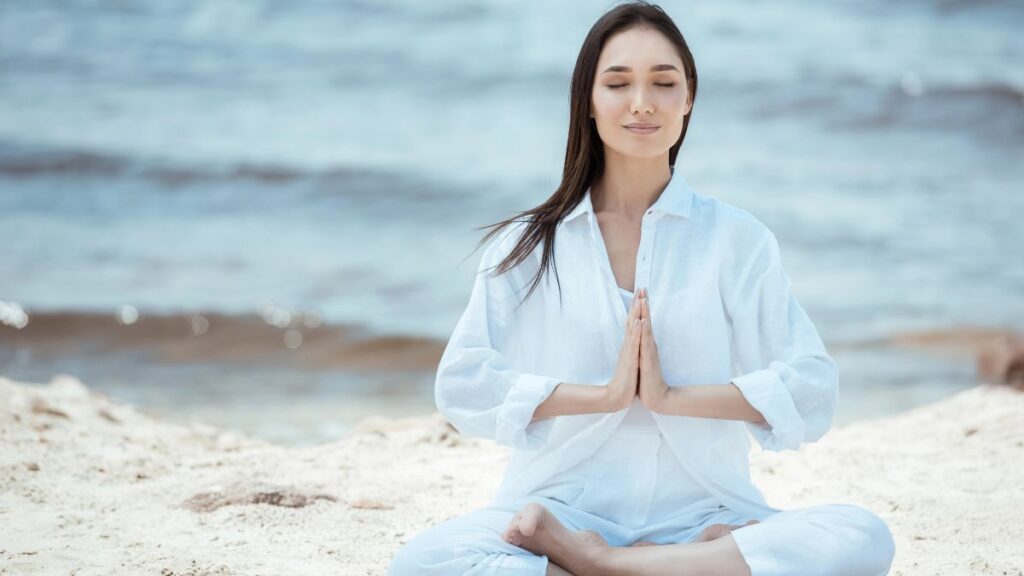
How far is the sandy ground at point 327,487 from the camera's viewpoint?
3.78 meters

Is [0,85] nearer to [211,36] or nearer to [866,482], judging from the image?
[211,36]

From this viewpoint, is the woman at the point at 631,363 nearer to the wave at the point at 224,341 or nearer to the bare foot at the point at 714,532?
the bare foot at the point at 714,532

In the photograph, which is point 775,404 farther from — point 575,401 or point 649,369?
point 575,401

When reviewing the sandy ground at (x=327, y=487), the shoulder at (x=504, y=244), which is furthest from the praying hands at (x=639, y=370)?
the sandy ground at (x=327, y=487)

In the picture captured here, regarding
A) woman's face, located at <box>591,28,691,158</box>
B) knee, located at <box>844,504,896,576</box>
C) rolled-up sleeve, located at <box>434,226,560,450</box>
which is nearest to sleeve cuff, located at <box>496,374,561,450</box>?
rolled-up sleeve, located at <box>434,226,560,450</box>

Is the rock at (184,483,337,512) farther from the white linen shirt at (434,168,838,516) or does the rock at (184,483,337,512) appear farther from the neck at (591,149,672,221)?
the neck at (591,149,672,221)

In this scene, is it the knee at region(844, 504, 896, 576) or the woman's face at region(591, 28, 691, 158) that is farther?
the woman's face at region(591, 28, 691, 158)

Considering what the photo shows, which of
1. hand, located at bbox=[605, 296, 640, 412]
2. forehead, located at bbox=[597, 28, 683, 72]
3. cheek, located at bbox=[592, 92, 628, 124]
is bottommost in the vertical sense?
hand, located at bbox=[605, 296, 640, 412]

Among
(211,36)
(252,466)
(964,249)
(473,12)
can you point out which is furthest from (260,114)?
(252,466)

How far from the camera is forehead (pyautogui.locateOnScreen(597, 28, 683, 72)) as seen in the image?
3.13 m

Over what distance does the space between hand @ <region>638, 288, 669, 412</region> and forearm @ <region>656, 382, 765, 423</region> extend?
0.06 ft

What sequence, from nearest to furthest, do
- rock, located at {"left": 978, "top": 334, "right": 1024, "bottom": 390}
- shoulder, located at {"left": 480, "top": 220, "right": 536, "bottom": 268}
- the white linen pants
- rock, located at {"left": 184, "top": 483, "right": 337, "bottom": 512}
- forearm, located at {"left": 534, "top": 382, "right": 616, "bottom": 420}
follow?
the white linen pants < forearm, located at {"left": 534, "top": 382, "right": 616, "bottom": 420} < shoulder, located at {"left": 480, "top": 220, "right": 536, "bottom": 268} < rock, located at {"left": 184, "top": 483, "right": 337, "bottom": 512} < rock, located at {"left": 978, "top": 334, "right": 1024, "bottom": 390}

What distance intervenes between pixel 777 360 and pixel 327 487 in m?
1.98

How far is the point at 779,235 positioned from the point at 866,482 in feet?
16.7
